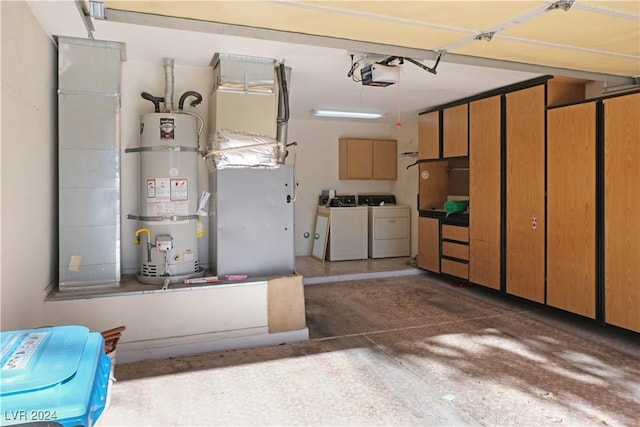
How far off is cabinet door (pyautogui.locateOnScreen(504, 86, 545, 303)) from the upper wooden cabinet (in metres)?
3.07

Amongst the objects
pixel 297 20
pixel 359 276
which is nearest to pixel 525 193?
pixel 359 276

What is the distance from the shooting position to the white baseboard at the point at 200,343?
3305mm

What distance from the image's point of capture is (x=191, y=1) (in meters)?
2.24

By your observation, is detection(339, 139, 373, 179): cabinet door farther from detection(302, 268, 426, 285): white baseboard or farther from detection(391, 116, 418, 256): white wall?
detection(302, 268, 426, 285): white baseboard

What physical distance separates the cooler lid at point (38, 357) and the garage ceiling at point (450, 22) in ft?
5.59

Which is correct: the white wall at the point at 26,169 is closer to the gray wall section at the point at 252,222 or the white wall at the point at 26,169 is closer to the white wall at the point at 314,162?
the gray wall section at the point at 252,222

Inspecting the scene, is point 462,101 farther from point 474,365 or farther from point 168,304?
point 168,304

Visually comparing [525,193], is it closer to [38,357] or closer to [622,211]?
[622,211]

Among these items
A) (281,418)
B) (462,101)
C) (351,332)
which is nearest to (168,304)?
(281,418)

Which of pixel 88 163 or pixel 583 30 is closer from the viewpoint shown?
pixel 583 30

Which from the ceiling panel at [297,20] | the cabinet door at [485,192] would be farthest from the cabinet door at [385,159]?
the ceiling panel at [297,20]

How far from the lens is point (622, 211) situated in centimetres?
369

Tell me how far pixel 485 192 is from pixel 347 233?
2639 millimetres

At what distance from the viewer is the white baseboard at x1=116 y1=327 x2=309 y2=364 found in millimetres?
3305
